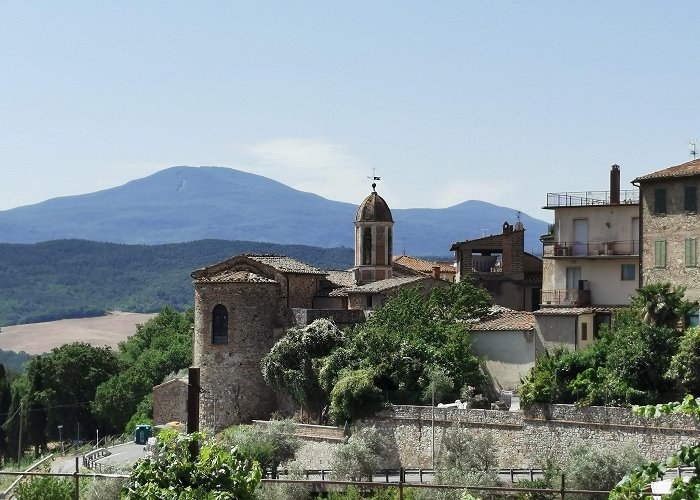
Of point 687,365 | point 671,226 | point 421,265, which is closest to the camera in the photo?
point 687,365

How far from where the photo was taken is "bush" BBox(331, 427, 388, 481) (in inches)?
1816

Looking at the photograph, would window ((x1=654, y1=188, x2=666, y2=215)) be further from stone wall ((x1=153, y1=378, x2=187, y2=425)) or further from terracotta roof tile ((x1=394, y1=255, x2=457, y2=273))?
terracotta roof tile ((x1=394, y1=255, x2=457, y2=273))

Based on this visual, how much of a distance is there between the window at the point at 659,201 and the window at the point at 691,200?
0.93 m

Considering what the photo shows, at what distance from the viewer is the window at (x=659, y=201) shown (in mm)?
49344

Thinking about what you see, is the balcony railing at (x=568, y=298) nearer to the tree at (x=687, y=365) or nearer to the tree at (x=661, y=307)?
the tree at (x=661, y=307)

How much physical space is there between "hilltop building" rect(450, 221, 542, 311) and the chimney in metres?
12.9

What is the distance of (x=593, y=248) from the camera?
52.8 metres

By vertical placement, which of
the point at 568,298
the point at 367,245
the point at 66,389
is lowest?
the point at 66,389

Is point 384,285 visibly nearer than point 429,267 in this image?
Yes

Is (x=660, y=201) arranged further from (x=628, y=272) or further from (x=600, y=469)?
(x=600, y=469)

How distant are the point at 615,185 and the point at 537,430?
12.4 metres

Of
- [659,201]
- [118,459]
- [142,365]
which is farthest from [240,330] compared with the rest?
[142,365]

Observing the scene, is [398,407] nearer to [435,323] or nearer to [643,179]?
[435,323]

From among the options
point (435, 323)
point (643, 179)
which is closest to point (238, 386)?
point (435, 323)
